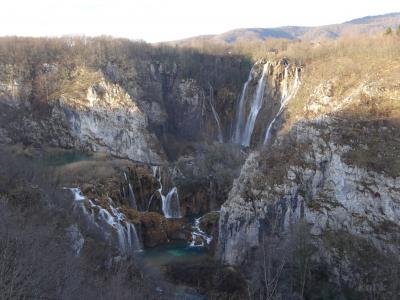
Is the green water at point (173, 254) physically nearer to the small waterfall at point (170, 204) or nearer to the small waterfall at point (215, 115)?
the small waterfall at point (170, 204)

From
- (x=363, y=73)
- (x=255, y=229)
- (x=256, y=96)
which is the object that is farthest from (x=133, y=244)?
(x=256, y=96)

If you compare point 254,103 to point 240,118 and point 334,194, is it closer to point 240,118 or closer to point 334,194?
point 240,118

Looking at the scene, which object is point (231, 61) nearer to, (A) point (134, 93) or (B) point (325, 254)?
(A) point (134, 93)

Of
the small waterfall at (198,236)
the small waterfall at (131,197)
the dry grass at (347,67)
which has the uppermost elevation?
the dry grass at (347,67)

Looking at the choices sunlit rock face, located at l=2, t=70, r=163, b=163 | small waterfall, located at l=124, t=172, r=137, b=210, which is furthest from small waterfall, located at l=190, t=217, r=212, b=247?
sunlit rock face, located at l=2, t=70, r=163, b=163

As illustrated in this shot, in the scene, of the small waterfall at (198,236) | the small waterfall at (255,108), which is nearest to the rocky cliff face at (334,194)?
the small waterfall at (198,236)

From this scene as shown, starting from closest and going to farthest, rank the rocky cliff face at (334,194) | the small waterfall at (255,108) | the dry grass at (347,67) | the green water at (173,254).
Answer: the rocky cliff face at (334,194) → the green water at (173,254) → the dry grass at (347,67) → the small waterfall at (255,108)
